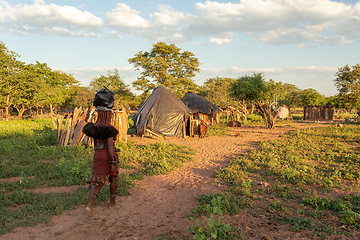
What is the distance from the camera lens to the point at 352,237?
11.2 ft

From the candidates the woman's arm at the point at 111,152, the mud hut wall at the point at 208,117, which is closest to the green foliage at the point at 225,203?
the woman's arm at the point at 111,152

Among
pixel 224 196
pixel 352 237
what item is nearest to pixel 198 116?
pixel 224 196

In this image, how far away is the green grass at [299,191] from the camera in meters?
3.93

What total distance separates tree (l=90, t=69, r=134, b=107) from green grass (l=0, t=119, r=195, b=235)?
32.0 meters

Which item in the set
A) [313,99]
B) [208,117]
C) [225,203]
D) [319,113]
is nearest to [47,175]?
[225,203]

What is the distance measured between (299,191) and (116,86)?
138 ft

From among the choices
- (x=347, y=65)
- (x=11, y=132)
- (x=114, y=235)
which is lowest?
(x=114, y=235)

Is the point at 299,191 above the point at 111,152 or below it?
below

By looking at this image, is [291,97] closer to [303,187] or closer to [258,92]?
[258,92]

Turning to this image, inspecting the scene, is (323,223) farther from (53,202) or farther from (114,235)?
(53,202)

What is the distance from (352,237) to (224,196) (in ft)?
7.21

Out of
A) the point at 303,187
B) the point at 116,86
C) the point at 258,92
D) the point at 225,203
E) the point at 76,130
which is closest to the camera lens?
the point at 225,203

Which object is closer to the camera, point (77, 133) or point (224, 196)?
point (224, 196)

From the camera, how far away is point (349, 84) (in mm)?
24641
